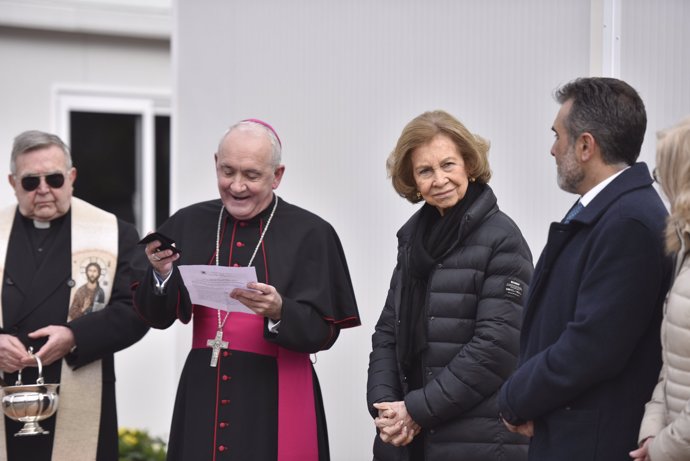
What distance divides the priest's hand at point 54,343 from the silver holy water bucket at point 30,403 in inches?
4.6

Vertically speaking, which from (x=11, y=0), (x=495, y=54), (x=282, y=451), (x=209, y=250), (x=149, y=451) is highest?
(x=11, y=0)

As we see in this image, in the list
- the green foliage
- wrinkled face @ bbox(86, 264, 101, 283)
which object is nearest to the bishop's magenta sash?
wrinkled face @ bbox(86, 264, 101, 283)

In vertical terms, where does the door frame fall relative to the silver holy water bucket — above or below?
above

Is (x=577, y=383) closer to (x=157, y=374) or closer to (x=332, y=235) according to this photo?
(x=332, y=235)

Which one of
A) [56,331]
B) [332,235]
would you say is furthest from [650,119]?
[56,331]

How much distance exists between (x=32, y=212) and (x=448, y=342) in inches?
93.8

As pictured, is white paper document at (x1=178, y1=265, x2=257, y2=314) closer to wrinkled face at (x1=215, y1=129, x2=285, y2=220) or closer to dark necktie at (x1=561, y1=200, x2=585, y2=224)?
wrinkled face at (x1=215, y1=129, x2=285, y2=220)

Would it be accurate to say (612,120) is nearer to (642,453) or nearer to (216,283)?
(642,453)

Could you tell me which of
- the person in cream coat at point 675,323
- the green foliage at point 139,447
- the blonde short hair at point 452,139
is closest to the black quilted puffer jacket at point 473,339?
the blonde short hair at point 452,139

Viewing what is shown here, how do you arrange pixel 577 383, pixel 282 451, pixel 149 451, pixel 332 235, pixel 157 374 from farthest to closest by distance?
pixel 157 374, pixel 149 451, pixel 332 235, pixel 282 451, pixel 577 383

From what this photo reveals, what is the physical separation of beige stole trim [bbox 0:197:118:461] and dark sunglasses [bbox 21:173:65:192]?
10.1 inches

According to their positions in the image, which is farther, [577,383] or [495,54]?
[495,54]

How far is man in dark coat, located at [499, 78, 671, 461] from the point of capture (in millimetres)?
3303

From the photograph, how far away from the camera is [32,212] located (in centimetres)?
550
